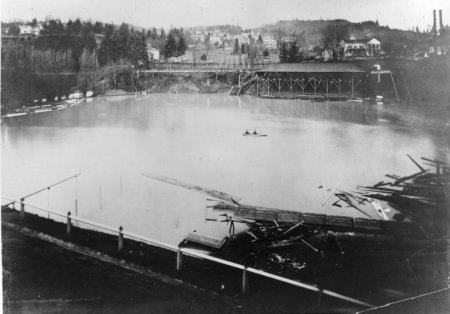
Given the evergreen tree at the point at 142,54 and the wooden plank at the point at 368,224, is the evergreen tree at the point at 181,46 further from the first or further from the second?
the wooden plank at the point at 368,224

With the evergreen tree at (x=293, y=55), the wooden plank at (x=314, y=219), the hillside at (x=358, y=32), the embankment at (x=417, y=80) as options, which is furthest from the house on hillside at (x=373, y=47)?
the wooden plank at (x=314, y=219)

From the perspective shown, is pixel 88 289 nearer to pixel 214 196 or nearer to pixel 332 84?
pixel 214 196

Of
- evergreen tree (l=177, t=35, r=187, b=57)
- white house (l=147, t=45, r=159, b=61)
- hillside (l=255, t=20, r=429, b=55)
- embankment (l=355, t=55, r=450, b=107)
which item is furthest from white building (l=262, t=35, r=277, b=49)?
white house (l=147, t=45, r=159, b=61)

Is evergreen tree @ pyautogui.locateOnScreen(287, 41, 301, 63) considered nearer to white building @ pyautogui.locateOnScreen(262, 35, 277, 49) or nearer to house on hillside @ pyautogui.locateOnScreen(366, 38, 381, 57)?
white building @ pyautogui.locateOnScreen(262, 35, 277, 49)

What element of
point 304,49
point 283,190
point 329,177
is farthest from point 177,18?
point 304,49

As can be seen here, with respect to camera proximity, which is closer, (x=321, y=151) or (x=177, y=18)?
(x=177, y=18)

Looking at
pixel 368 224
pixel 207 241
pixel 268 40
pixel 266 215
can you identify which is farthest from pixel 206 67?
pixel 207 241

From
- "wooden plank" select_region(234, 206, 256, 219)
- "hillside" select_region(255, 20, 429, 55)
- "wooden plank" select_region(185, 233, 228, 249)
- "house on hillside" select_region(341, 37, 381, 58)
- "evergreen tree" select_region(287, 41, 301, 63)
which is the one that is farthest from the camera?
→ "evergreen tree" select_region(287, 41, 301, 63)
